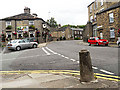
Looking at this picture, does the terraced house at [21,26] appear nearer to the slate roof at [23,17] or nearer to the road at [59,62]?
the slate roof at [23,17]

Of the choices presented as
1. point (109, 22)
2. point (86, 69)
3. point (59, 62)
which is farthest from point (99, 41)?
point (86, 69)

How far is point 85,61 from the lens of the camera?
381 centimetres

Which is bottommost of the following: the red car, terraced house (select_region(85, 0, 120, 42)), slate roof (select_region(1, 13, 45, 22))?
the red car

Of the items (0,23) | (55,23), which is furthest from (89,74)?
(55,23)

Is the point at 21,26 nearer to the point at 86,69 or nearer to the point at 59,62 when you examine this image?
the point at 59,62

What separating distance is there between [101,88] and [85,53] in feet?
3.51

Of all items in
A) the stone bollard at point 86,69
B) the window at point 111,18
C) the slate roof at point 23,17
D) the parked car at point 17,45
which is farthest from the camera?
the slate roof at point 23,17

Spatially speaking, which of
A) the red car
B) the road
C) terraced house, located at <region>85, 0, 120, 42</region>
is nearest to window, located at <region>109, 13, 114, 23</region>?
terraced house, located at <region>85, 0, 120, 42</region>

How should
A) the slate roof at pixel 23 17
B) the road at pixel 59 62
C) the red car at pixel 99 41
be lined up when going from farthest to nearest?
the slate roof at pixel 23 17
the red car at pixel 99 41
the road at pixel 59 62

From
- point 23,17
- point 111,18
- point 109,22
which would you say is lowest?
point 109,22

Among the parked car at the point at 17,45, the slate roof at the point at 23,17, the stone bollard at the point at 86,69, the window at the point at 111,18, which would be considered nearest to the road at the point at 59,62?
the stone bollard at the point at 86,69

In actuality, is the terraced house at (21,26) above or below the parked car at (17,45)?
above

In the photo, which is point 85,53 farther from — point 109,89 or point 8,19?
point 8,19

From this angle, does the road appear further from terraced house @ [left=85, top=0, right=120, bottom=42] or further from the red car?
terraced house @ [left=85, top=0, right=120, bottom=42]
